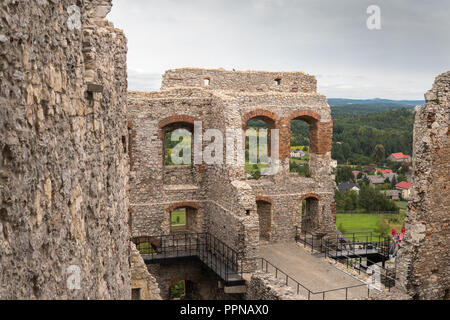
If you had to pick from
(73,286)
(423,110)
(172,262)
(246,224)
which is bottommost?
(172,262)

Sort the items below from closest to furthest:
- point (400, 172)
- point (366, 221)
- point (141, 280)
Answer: point (141, 280) → point (366, 221) → point (400, 172)

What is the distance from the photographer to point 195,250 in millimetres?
15594

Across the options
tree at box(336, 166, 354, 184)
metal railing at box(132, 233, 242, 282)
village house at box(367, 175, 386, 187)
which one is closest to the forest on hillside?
tree at box(336, 166, 354, 184)

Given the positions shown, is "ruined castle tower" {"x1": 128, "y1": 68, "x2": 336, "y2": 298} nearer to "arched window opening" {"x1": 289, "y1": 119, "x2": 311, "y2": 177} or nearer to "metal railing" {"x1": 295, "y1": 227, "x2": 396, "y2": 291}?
"metal railing" {"x1": 295, "y1": 227, "x2": 396, "y2": 291}

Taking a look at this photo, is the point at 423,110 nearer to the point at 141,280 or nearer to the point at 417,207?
the point at 417,207

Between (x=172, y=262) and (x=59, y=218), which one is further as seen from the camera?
(x=172, y=262)

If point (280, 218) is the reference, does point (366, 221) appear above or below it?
below

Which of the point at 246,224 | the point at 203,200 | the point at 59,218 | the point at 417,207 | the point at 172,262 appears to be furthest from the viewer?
the point at 203,200

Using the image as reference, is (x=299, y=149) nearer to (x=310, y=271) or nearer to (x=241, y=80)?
(x=241, y=80)

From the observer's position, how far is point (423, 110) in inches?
476

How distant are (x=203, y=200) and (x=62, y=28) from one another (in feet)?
43.0

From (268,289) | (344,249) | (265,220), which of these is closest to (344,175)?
(265,220)

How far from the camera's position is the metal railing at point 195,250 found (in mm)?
14016

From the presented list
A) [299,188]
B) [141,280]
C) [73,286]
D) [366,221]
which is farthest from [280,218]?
[366,221]
